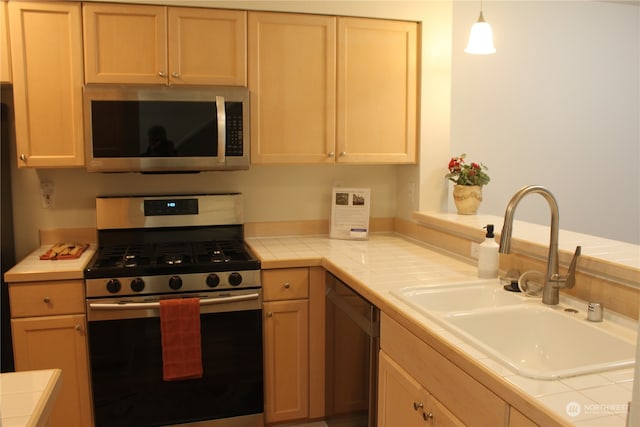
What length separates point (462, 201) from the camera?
2.92 m

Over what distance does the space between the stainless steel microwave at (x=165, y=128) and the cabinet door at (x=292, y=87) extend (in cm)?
11

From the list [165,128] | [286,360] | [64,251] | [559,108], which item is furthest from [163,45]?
[559,108]

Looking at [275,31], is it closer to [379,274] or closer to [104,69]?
[104,69]

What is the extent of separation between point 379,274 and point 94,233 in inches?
63.7

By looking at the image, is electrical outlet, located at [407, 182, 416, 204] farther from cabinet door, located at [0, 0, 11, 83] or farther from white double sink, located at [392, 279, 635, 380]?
cabinet door, located at [0, 0, 11, 83]

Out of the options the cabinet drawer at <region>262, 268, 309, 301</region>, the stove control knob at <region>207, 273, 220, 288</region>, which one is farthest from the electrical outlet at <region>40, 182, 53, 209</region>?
the cabinet drawer at <region>262, 268, 309, 301</region>

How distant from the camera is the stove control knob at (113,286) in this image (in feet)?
8.00

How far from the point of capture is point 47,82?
8.53 feet

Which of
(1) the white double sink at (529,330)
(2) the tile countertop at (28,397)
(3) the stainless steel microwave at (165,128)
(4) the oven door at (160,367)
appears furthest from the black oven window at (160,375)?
(2) the tile countertop at (28,397)

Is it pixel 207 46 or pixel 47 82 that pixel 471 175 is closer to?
pixel 207 46

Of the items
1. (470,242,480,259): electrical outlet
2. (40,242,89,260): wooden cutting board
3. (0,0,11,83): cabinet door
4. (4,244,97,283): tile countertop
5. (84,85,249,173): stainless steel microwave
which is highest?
(0,0,11,83): cabinet door

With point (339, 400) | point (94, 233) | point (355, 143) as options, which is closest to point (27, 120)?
point (94, 233)

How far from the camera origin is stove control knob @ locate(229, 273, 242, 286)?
8.43ft

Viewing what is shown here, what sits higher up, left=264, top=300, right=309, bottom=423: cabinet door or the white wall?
the white wall
